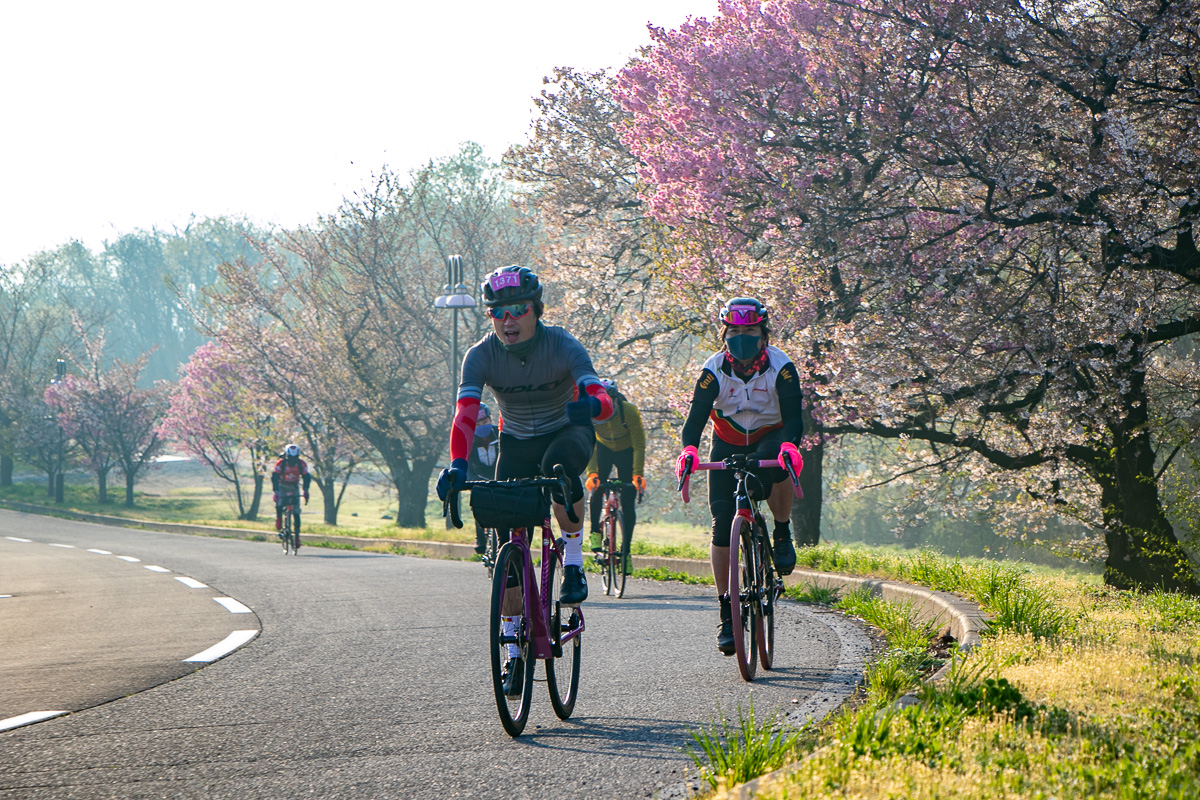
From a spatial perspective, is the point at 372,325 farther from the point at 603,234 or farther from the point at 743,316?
the point at 743,316

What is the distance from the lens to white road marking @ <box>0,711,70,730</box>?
477cm

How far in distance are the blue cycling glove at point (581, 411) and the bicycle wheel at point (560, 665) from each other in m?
0.79

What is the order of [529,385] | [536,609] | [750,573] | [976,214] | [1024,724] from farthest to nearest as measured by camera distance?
[976,214]
[750,573]
[529,385]
[536,609]
[1024,724]

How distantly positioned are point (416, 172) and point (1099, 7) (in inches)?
868

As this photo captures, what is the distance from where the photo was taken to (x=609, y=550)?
10.3 meters

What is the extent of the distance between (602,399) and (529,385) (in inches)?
20.9

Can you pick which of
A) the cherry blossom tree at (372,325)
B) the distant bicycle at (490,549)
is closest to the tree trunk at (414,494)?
the cherry blossom tree at (372,325)

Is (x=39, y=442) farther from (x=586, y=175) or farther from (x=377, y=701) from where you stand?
(x=377, y=701)

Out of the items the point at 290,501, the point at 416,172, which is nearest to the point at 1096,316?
the point at 290,501

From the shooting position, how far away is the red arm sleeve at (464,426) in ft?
16.0

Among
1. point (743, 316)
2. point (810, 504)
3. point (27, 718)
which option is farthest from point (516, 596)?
point (810, 504)

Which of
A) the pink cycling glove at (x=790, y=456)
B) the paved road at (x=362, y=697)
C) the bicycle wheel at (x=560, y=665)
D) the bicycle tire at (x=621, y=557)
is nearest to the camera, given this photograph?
the paved road at (x=362, y=697)

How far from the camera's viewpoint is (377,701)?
5.26 m

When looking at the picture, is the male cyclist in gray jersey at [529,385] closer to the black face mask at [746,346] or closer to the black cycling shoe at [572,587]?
the black cycling shoe at [572,587]
